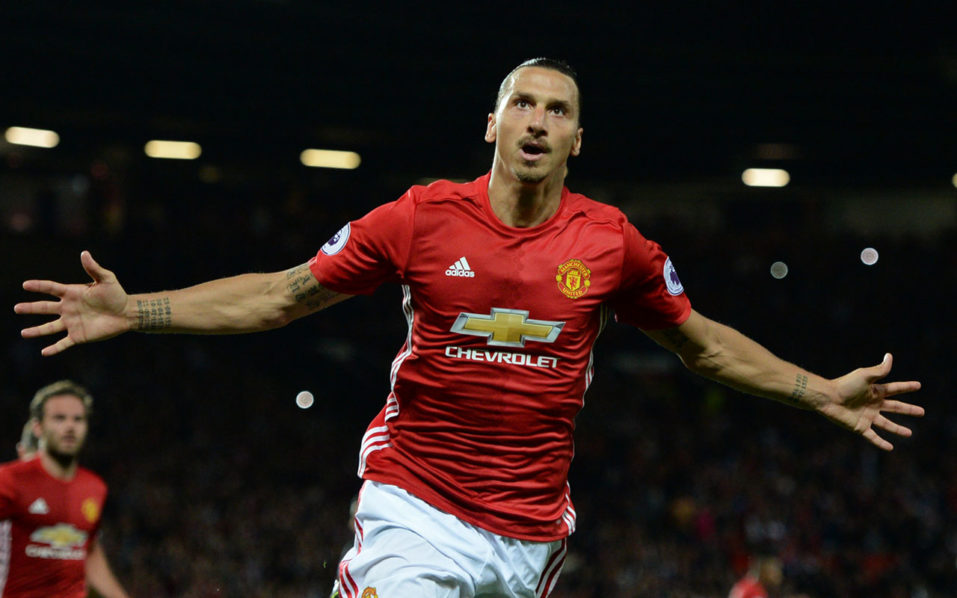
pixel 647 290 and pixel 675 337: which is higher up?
pixel 647 290

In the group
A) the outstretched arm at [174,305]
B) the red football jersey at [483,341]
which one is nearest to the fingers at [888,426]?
the red football jersey at [483,341]

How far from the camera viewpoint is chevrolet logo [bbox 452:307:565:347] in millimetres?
3502

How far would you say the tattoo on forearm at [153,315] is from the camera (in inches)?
136

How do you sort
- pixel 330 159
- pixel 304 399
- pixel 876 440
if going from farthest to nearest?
pixel 330 159, pixel 304 399, pixel 876 440

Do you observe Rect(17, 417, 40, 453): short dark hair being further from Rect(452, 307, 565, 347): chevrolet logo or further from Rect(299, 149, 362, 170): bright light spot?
Rect(299, 149, 362, 170): bright light spot

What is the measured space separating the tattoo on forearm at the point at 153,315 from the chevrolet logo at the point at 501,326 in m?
0.90

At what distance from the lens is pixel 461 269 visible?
3.54 m

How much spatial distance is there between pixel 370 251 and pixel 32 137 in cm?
2202

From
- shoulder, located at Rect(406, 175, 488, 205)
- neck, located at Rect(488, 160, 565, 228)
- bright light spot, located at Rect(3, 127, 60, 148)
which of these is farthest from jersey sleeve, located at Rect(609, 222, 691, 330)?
bright light spot, located at Rect(3, 127, 60, 148)

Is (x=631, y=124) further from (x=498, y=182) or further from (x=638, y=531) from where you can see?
(x=498, y=182)

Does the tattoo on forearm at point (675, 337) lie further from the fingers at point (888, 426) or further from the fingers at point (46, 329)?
the fingers at point (46, 329)

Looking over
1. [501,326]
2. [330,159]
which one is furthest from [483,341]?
[330,159]

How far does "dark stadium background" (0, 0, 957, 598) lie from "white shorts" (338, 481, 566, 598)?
12.4 m

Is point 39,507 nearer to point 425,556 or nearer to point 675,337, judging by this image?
point 425,556
